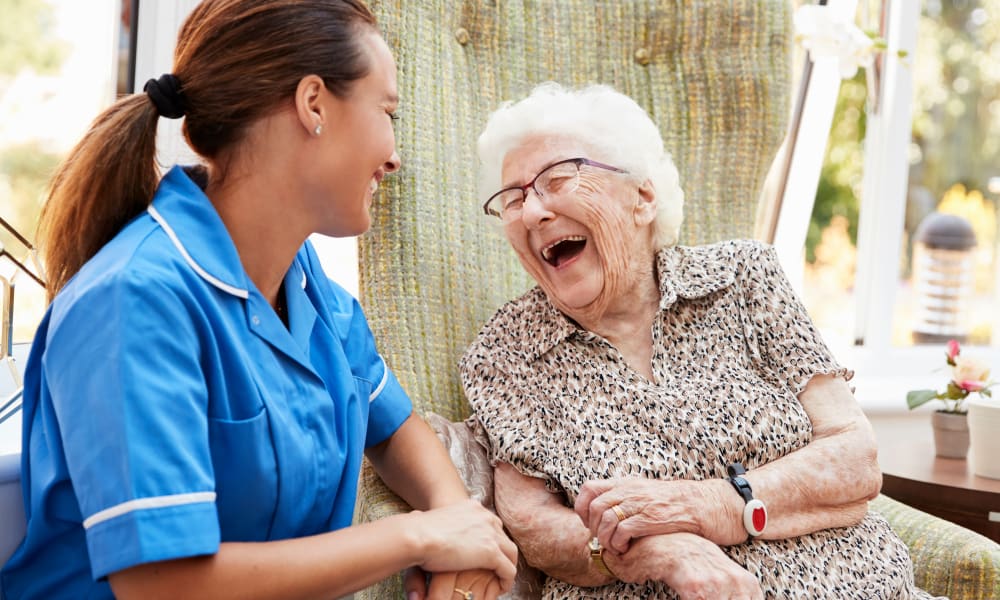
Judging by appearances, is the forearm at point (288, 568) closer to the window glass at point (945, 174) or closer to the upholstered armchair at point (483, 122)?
the upholstered armchair at point (483, 122)

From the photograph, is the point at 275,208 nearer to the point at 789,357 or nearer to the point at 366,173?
the point at 366,173

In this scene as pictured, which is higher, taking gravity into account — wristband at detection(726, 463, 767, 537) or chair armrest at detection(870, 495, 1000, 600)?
wristband at detection(726, 463, 767, 537)

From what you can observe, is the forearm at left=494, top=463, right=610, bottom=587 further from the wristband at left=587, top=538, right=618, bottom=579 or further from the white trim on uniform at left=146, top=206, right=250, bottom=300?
the white trim on uniform at left=146, top=206, right=250, bottom=300

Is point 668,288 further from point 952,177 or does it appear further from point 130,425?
point 952,177

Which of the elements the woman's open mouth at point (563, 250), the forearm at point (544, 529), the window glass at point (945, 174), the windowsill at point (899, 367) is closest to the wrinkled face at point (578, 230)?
the woman's open mouth at point (563, 250)

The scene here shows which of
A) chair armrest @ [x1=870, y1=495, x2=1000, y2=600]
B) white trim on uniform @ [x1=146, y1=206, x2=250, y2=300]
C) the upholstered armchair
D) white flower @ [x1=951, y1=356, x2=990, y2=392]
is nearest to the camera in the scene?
white trim on uniform @ [x1=146, y1=206, x2=250, y2=300]

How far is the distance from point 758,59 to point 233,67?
4.26ft

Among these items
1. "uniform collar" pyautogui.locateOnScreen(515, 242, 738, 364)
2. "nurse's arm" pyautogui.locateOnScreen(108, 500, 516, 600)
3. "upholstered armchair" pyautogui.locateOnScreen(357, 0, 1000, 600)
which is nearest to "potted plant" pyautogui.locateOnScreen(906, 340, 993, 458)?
"upholstered armchair" pyautogui.locateOnScreen(357, 0, 1000, 600)

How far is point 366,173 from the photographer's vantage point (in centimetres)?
117

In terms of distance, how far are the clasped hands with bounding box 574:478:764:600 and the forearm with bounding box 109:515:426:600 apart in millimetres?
340

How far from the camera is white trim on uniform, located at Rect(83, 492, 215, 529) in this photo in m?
0.89

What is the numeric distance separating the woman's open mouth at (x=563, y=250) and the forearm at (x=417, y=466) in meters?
0.35

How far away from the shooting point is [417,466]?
1.41 m

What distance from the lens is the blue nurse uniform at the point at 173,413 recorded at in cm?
90
